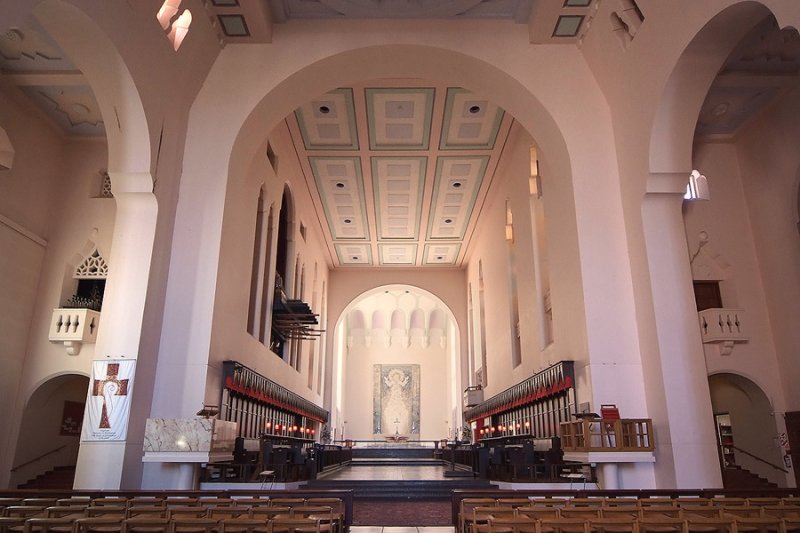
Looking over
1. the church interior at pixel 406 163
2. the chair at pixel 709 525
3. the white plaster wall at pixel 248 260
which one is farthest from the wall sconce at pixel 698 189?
the chair at pixel 709 525

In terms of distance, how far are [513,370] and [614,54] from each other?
862 centimetres

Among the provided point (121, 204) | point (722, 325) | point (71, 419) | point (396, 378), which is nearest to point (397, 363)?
point (396, 378)

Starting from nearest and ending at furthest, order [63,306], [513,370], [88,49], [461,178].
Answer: [88,49]
[63,306]
[513,370]
[461,178]

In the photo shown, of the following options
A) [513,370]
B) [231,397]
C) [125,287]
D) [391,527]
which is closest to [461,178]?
[513,370]

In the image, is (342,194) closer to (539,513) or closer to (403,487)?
(403,487)

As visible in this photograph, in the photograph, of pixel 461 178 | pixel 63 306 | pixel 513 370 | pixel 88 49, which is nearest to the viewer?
pixel 88 49

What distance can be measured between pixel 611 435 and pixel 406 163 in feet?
31.2

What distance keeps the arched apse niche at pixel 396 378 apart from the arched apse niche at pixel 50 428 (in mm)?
16498

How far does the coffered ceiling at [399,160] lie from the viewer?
1288 cm

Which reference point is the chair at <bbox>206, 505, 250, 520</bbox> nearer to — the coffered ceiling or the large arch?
the large arch

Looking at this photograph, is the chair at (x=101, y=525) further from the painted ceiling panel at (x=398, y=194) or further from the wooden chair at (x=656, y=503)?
→ the painted ceiling panel at (x=398, y=194)

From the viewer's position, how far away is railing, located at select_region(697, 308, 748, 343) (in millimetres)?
10422

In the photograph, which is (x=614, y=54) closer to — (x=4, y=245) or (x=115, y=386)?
(x=115, y=386)

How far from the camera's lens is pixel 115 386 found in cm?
787
